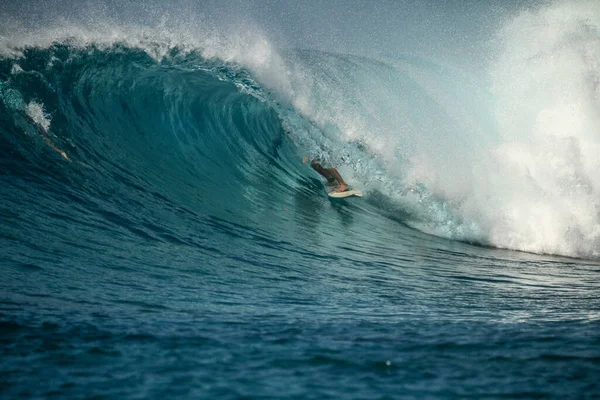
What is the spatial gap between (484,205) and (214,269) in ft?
18.7

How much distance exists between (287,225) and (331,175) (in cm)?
327

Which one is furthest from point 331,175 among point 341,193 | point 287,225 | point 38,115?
point 38,115

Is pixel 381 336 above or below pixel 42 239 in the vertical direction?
below

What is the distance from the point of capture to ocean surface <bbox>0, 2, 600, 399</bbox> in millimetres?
2418

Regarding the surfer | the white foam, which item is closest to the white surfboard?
the surfer

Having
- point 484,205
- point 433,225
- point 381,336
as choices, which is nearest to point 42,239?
point 381,336

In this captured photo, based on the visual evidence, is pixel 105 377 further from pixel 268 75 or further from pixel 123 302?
pixel 268 75

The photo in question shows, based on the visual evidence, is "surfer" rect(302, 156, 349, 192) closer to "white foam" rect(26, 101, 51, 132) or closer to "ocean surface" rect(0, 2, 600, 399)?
"ocean surface" rect(0, 2, 600, 399)

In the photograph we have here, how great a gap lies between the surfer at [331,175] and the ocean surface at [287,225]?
36 centimetres

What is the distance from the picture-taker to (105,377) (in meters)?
2.22

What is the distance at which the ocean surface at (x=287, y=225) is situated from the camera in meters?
2.42

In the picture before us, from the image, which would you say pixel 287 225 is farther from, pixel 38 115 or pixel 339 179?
pixel 38 115

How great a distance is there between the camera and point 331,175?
10.4 meters

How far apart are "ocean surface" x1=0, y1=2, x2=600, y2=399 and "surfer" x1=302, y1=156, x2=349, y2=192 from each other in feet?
1.19
